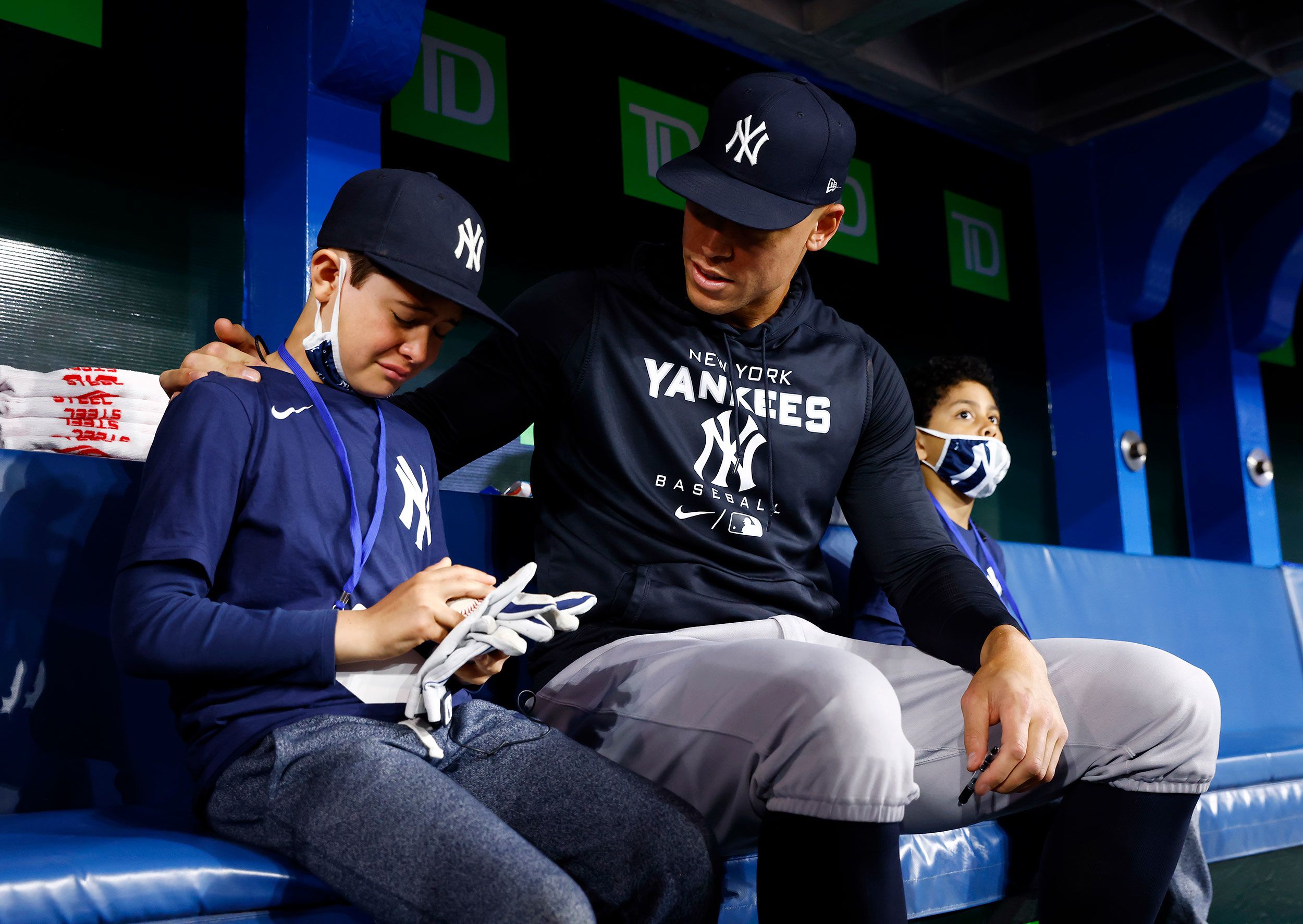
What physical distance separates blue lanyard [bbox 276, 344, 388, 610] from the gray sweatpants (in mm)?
343

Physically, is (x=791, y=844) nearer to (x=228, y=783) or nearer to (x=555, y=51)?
(x=228, y=783)

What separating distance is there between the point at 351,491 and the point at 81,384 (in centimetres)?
78

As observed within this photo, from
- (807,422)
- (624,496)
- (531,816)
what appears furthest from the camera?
(807,422)

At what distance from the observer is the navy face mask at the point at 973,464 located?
7.95 feet

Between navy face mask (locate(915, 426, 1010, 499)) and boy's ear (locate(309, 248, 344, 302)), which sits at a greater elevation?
boy's ear (locate(309, 248, 344, 302))

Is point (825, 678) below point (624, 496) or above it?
below

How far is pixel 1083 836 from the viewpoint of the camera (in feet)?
4.42

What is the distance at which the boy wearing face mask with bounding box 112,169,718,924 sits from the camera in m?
1.02

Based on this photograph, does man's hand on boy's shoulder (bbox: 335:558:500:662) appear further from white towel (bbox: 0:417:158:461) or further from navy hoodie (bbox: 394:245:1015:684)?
white towel (bbox: 0:417:158:461)

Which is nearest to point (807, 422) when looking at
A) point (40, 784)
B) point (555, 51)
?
point (40, 784)

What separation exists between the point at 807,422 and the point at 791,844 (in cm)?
71

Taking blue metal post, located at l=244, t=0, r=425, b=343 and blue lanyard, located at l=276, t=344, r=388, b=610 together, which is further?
blue metal post, located at l=244, t=0, r=425, b=343

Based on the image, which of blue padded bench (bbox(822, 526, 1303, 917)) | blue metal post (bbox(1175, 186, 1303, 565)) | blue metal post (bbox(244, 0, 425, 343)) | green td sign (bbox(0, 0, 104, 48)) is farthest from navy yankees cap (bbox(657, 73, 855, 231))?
blue metal post (bbox(1175, 186, 1303, 565))

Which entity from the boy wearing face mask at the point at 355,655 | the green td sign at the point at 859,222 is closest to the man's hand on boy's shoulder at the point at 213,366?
the boy wearing face mask at the point at 355,655
